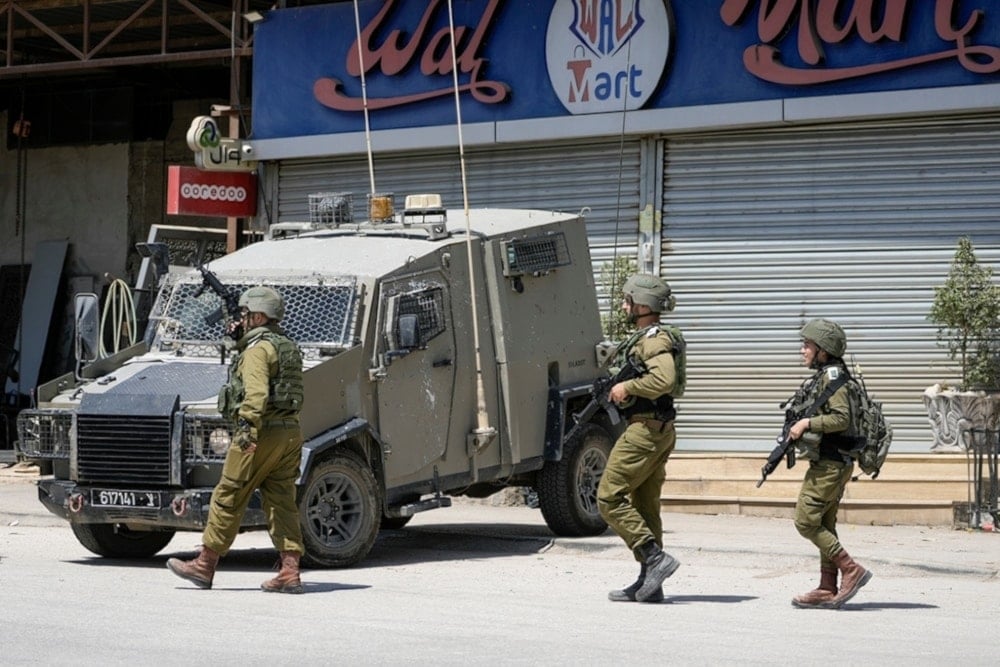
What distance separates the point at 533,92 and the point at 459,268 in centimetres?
549

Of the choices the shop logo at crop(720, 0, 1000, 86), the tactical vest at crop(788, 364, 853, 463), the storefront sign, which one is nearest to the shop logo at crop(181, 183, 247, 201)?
the storefront sign

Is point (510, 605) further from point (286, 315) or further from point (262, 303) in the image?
point (286, 315)

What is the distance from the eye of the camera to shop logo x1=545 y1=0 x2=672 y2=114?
1681 centimetres

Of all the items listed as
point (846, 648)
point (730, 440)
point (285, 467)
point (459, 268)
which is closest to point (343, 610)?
point (285, 467)

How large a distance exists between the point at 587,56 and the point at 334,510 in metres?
7.35

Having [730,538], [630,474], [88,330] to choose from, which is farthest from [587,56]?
[630,474]

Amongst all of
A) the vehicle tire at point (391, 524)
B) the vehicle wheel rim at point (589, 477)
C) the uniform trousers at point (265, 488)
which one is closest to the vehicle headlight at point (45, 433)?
the uniform trousers at point (265, 488)

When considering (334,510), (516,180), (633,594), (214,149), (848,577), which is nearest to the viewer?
(848,577)

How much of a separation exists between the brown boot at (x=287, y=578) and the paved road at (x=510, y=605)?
13 centimetres

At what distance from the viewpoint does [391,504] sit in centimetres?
Answer: 1183

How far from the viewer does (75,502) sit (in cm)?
1094

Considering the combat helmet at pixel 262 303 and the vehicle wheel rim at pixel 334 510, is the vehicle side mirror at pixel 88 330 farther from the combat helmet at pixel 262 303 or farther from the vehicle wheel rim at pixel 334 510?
the combat helmet at pixel 262 303

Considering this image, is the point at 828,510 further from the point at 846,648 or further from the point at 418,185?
the point at 418,185

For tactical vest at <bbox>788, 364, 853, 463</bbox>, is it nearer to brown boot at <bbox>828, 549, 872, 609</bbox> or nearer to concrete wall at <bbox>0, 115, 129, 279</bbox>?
brown boot at <bbox>828, 549, 872, 609</bbox>
